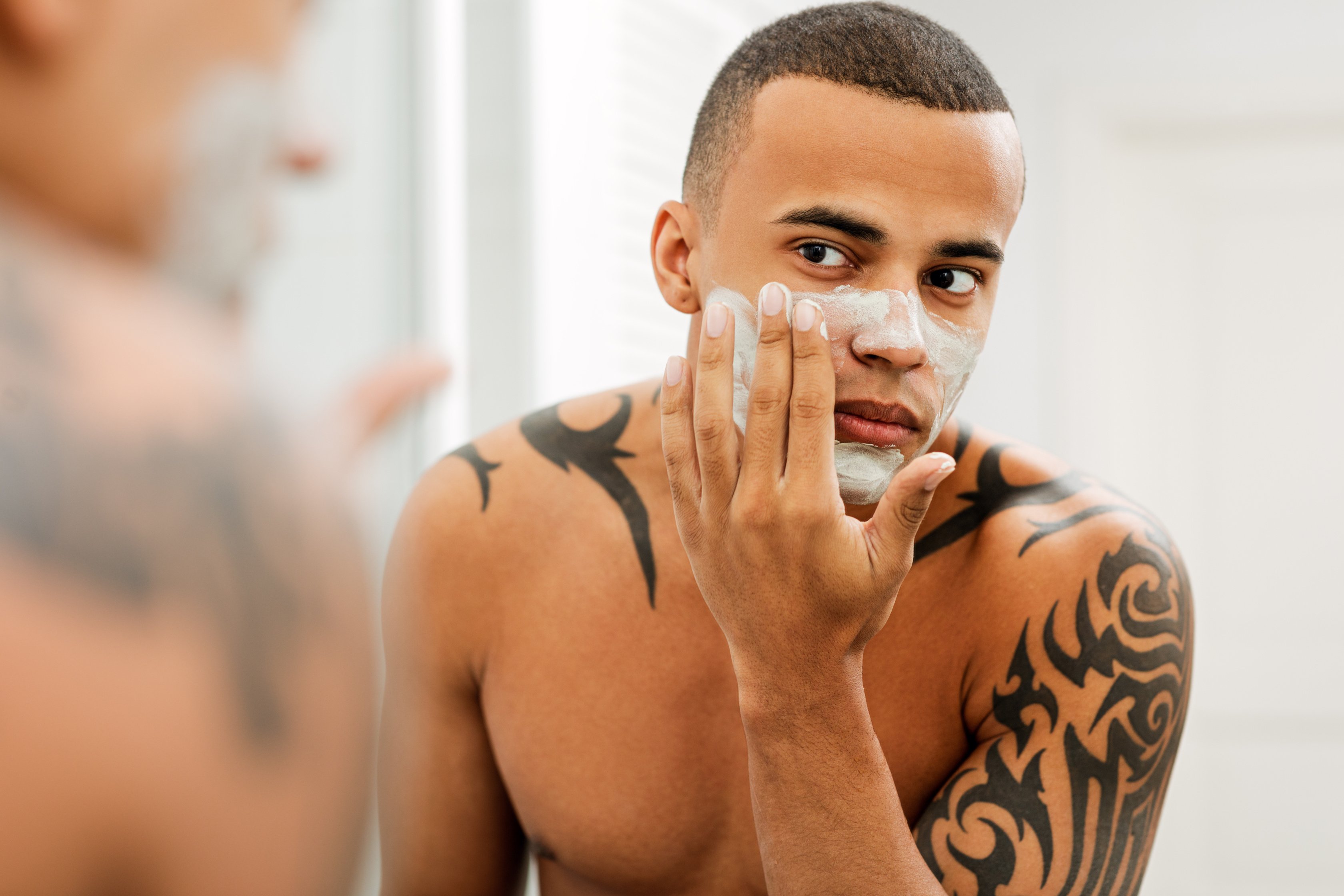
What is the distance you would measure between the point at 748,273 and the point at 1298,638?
202 centimetres

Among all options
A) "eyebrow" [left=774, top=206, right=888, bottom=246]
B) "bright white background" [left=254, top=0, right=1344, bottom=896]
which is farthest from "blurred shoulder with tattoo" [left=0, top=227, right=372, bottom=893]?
"bright white background" [left=254, top=0, right=1344, bottom=896]

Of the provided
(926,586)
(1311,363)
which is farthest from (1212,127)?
(926,586)

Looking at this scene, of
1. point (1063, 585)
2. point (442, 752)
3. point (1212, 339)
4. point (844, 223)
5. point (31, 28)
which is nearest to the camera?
point (31, 28)

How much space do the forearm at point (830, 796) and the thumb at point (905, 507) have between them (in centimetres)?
8

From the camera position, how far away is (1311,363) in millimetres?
2289

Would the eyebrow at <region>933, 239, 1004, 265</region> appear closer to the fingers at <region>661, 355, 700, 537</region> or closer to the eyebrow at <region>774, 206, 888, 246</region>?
the eyebrow at <region>774, 206, 888, 246</region>

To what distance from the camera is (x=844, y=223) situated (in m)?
0.76

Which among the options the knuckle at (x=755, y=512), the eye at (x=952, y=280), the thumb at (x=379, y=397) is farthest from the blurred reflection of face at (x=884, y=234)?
the thumb at (x=379, y=397)

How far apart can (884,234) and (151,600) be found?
2.16ft

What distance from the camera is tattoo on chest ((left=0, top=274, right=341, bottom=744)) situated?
0.16 meters

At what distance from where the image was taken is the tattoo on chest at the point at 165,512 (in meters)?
0.16

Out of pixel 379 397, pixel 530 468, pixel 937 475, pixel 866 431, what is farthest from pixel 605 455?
pixel 379 397

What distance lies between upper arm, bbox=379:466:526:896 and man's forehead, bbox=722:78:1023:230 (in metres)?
0.45

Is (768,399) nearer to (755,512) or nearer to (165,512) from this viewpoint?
(755,512)
